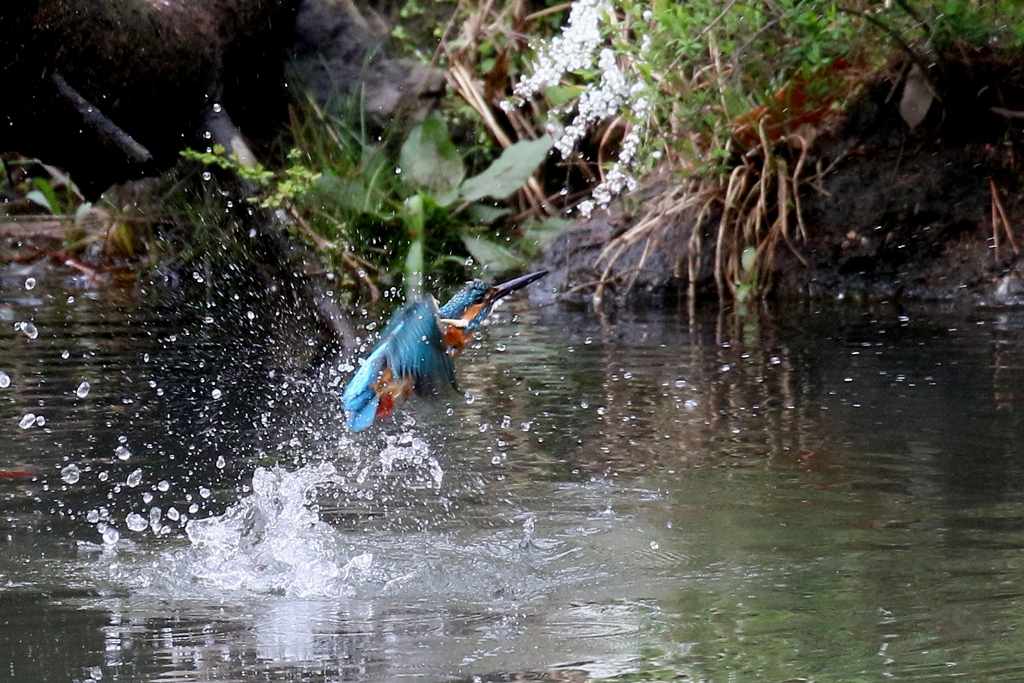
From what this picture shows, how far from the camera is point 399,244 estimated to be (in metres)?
7.76

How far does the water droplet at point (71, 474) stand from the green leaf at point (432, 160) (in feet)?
14.7

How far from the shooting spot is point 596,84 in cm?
717

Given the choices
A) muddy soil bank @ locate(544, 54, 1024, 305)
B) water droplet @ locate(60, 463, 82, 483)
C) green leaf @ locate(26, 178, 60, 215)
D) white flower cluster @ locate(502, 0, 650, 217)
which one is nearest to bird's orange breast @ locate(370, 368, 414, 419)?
water droplet @ locate(60, 463, 82, 483)

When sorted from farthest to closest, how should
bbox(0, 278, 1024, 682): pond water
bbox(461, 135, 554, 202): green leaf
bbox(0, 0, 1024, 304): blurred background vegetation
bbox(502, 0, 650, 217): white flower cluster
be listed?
bbox(461, 135, 554, 202): green leaf → bbox(502, 0, 650, 217): white flower cluster → bbox(0, 0, 1024, 304): blurred background vegetation → bbox(0, 278, 1024, 682): pond water

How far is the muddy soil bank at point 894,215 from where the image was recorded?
7012mm

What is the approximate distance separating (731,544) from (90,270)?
5.99m

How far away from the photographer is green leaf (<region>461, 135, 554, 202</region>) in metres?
7.85

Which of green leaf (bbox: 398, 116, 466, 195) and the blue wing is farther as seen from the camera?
green leaf (bbox: 398, 116, 466, 195)

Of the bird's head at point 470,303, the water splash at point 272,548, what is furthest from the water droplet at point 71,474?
the bird's head at point 470,303

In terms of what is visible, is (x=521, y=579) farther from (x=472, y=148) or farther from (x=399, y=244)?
(x=472, y=148)

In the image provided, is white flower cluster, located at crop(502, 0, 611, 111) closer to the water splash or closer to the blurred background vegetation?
the blurred background vegetation

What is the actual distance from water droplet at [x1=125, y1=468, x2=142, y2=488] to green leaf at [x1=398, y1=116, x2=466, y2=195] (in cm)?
449

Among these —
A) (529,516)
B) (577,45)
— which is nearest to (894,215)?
(577,45)

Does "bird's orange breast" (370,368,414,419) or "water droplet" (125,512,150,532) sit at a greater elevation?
"bird's orange breast" (370,368,414,419)
